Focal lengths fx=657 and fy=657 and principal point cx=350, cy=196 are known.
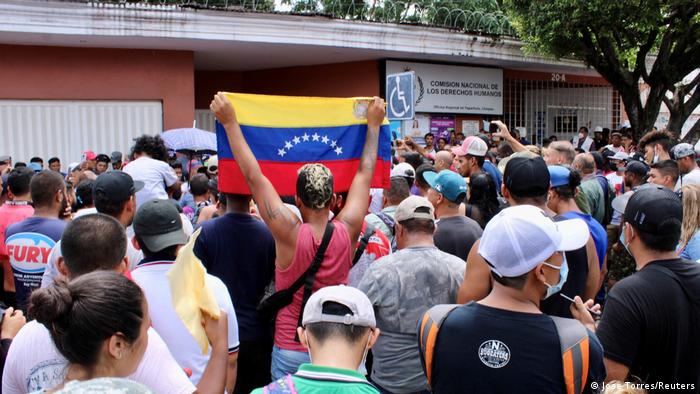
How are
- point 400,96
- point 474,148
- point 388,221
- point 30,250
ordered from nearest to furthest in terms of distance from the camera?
point 30,250, point 388,221, point 474,148, point 400,96

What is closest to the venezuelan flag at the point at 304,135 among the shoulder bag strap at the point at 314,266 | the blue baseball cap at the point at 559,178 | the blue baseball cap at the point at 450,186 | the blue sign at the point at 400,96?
the blue baseball cap at the point at 450,186

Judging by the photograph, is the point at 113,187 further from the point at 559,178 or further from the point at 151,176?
the point at 559,178

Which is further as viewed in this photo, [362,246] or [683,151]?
[683,151]

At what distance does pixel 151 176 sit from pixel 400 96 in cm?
374

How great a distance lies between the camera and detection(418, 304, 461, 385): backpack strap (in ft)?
8.16

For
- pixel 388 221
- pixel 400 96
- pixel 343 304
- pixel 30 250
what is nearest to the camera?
pixel 343 304

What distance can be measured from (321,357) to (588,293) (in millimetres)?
2254

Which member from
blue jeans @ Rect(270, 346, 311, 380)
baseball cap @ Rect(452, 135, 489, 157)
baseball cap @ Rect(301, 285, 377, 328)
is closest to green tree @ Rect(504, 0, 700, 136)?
baseball cap @ Rect(452, 135, 489, 157)

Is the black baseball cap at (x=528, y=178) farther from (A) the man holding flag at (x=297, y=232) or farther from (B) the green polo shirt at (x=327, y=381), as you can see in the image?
(B) the green polo shirt at (x=327, y=381)

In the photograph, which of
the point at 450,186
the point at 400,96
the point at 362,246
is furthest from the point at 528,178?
the point at 400,96

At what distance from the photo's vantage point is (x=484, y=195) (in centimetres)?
620

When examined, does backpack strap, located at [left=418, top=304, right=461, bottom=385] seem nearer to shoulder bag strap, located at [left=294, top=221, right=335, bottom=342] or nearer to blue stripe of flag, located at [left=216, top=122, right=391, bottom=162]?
shoulder bag strap, located at [left=294, top=221, right=335, bottom=342]

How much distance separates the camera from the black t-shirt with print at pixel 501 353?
7.50 feet

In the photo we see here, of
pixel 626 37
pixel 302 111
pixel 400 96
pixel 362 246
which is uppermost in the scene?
pixel 626 37
